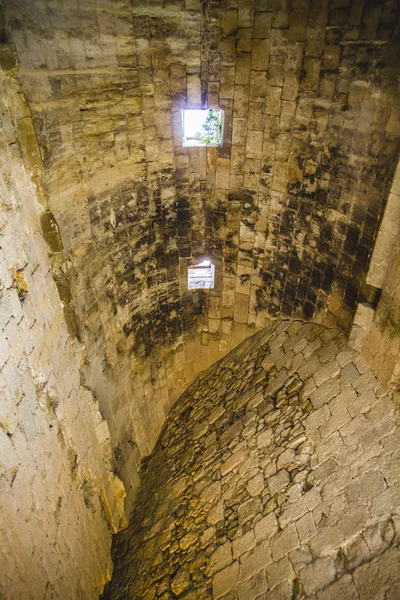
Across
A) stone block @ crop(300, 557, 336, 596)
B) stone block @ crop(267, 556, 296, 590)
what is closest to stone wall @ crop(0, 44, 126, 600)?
stone block @ crop(267, 556, 296, 590)

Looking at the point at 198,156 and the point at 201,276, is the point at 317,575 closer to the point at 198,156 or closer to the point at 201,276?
the point at 201,276

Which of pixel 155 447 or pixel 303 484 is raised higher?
pixel 155 447

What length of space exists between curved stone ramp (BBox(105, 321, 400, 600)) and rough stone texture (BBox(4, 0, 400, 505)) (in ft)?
2.17

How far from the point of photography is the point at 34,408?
3162 millimetres

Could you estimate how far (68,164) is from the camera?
388 cm

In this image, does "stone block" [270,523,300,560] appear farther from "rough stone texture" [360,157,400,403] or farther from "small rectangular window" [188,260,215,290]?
"small rectangular window" [188,260,215,290]

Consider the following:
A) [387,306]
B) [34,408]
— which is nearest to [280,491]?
[387,306]

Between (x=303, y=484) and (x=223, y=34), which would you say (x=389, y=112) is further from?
(x=303, y=484)

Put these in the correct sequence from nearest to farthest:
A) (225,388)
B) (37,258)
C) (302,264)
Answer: (37,258) → (302,264) → (225,388)

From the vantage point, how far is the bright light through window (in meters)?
4.78

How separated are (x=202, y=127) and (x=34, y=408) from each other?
3657mm

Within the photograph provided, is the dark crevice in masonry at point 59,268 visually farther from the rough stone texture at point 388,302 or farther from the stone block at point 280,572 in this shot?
the rough stone texture at point 388,302

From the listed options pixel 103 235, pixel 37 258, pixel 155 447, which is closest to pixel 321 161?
pixel 103 235

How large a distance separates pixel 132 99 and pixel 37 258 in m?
2.07
